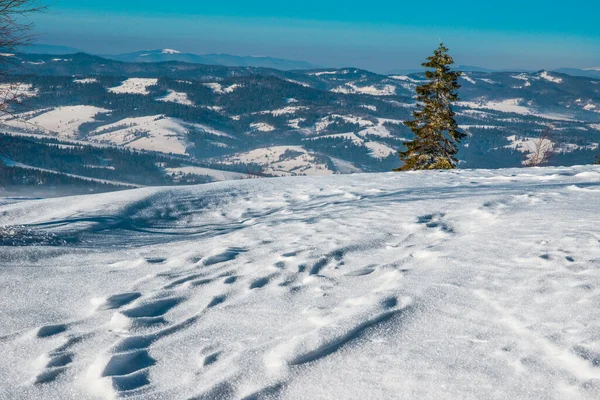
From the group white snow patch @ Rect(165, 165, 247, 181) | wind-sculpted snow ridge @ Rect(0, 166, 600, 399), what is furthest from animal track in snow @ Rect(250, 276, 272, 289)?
white snow patch @ Rect(165, 165, 247, 181)

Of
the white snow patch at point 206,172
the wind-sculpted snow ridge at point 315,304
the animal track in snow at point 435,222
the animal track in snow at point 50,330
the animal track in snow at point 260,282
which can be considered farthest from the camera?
the white snow patch at point 206,172

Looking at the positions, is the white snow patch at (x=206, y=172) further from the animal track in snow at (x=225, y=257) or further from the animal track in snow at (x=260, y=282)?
the animal track in snow at (x=260, y=282)

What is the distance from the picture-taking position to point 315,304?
18.1ft

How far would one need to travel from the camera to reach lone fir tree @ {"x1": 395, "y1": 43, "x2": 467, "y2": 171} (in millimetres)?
32125

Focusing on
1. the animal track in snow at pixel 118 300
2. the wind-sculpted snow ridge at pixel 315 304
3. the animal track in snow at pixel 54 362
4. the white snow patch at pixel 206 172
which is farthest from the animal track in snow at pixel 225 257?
the white snow patch at pixel 206 172

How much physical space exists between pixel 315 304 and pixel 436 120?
2925cm

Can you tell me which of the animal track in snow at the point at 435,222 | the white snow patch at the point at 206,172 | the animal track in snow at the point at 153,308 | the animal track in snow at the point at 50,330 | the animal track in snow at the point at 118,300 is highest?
the animal track in snow at the point at 435,222

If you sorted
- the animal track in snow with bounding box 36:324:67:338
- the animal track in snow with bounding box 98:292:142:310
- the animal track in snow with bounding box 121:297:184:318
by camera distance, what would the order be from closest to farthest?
the animal track in snow with bounding box 36:324:67:338, the animal track in snow with bounding box 121:297:184:318, the animal track in snow with bounding box 98:292:142:310

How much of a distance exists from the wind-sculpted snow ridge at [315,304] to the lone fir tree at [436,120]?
73.4 ft

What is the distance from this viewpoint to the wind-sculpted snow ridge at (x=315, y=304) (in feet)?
12.7

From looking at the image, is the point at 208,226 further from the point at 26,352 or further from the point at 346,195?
the point at 26,352

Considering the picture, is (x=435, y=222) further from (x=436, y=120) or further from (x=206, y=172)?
(x=206, y=172)

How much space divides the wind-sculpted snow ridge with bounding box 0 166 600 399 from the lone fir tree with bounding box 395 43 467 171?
22.4m

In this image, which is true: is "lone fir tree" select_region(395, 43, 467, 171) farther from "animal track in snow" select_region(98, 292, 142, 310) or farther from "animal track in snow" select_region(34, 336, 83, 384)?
"animal track in snow" select_region(34, 336, 83, 384)
